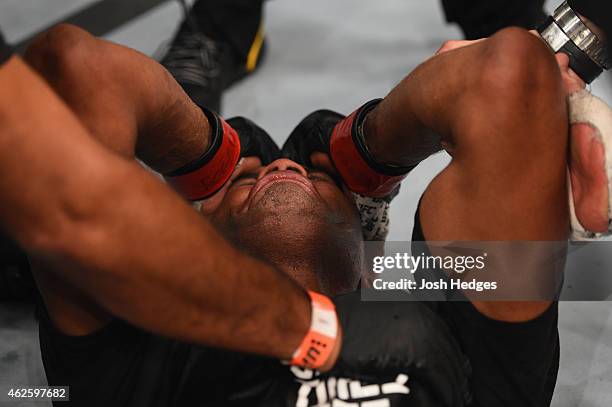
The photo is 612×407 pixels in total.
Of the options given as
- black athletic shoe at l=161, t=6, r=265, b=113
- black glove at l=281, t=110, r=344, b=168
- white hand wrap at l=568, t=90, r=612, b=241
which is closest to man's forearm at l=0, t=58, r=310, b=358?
white hand wrap at l=568, t=90, r=612, b=241

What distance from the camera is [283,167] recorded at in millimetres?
1090

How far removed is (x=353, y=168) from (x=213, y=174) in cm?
21

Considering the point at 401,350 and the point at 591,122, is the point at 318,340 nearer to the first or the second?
the point at 401,350

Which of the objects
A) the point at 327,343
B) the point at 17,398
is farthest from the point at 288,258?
the point at 17,398

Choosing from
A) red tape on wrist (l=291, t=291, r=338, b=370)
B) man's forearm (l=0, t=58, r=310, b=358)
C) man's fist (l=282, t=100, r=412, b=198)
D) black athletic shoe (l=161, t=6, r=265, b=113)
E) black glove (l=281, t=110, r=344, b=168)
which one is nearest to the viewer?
man's forearm (l=0, t=58, r=310, b=358)

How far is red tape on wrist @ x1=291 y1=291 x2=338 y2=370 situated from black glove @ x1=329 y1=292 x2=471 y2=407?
33 millimetres

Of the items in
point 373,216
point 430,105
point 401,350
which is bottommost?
point 373,216

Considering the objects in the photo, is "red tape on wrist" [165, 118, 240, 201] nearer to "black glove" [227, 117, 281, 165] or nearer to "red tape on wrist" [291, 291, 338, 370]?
"black glove" [227, 117, 281, 165]

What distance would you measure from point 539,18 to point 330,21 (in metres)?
0.53

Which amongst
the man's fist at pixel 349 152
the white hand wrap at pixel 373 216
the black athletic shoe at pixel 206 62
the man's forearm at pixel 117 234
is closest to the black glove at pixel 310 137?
the man's fist at pixel 349 152

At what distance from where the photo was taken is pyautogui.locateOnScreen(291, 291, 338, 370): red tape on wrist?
73cm

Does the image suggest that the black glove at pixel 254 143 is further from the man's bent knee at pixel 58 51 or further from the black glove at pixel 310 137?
the man's bent knee at pixel 58 51

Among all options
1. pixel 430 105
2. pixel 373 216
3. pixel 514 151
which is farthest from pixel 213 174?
pixel 514 151

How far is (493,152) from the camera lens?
2.51ft
